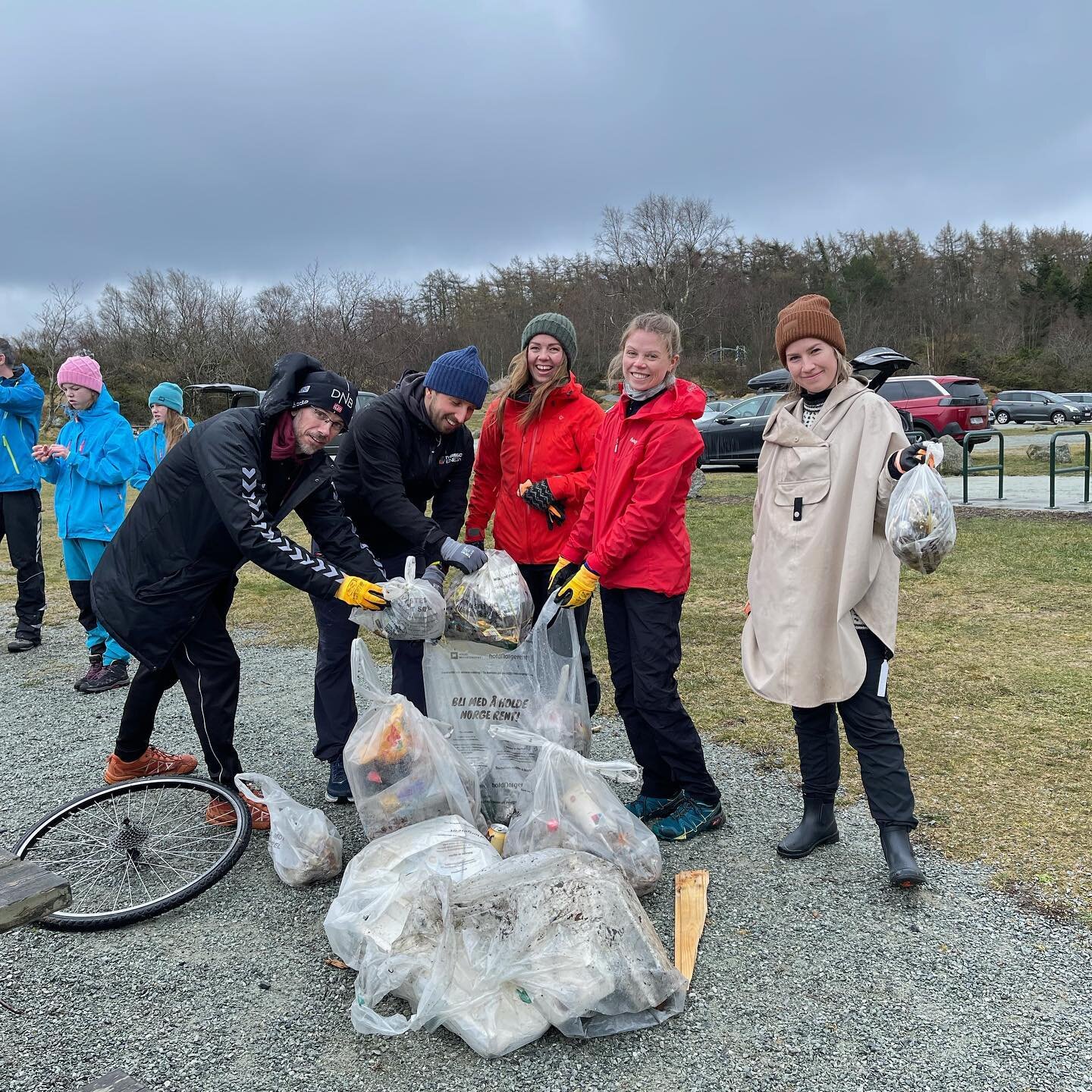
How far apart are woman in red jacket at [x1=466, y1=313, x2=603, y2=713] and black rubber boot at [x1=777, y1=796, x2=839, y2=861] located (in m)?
1.08

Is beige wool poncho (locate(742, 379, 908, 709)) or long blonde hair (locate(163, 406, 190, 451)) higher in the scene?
long blonde hair (locate(163, 406, 190, 451))

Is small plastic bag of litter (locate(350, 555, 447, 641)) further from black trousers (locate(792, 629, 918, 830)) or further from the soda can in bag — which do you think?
black trousers (locate(792, 629, 918, 830))

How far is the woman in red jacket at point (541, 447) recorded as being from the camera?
3520 millimetres

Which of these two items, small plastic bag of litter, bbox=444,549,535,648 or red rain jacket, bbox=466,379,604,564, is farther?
red rain jacket, bbox=466,379,604,564

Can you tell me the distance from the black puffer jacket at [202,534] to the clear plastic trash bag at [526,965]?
123 cm

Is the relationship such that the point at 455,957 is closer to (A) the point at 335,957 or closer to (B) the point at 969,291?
(A) the point at 335,957

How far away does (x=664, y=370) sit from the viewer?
3.07 metres

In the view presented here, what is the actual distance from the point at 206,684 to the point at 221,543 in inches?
21.4

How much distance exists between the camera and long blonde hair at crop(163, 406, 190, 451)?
233 inches

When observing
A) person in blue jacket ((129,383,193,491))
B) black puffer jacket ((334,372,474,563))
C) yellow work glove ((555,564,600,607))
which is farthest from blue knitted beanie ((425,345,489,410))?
person in blue jacket ((129,383,193,491))

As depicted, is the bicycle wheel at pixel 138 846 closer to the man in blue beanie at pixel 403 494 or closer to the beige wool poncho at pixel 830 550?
the man in blue beanie at pixel 403 494

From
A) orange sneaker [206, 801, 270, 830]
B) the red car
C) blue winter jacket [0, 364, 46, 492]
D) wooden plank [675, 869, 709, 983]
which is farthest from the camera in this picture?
the red car

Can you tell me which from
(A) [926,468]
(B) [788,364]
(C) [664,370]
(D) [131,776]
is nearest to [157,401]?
(D) [131,776]

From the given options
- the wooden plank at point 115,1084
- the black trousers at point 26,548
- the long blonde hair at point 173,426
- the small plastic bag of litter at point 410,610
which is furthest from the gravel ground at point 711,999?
the black trousers at point 26,548
